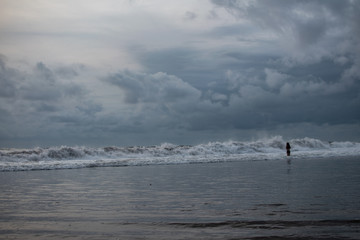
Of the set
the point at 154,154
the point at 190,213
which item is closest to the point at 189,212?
the point at 190,213

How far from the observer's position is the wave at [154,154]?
3123 centimetres

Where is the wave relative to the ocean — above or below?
above

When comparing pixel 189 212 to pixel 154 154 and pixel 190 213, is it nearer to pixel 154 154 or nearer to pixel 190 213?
pixel 190 213

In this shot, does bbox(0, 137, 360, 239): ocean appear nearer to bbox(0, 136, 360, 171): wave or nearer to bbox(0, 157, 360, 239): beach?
bbox(0, 157, 360, 239): beach

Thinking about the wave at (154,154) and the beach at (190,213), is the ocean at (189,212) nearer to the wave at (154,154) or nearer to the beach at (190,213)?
the beach at (190,213)

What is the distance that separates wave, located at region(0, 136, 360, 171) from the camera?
31234 mm

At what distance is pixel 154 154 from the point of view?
148 feet

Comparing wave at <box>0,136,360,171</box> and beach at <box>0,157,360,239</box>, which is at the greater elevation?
wave at <box>0,136,360,171</box>

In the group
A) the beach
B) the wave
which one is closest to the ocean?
the beach

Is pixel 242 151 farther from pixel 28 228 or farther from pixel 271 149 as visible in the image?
pixel 28 228

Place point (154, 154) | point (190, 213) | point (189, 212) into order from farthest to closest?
point (154, 154) < point (189, 212) < point (190, 213)

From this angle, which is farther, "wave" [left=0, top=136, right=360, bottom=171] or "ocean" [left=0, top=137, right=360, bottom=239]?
"wave" [left=0, top=136, right=360, bottom=171]

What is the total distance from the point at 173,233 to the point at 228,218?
159cm

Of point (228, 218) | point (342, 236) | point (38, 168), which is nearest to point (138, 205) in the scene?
point (228, 218)
